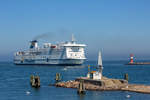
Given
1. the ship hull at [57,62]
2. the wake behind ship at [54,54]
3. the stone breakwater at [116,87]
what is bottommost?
the stone breakwater at [116,87]

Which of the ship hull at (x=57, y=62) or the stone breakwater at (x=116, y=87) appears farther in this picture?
the ship hull at (x=57, y=62)

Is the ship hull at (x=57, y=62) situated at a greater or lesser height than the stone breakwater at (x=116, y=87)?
greater

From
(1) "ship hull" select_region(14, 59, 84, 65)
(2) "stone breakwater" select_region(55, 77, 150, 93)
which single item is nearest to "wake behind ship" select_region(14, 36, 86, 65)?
(1) "ship hull" select_region(14, 59, 84, 65)

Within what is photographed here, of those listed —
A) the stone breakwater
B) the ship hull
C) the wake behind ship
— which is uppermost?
the wake behind ship

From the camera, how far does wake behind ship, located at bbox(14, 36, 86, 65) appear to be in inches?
3903

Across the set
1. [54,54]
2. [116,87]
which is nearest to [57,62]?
[54,54]

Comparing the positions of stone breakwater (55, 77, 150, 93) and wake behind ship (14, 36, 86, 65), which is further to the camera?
wake behind ship (14, 36, 86, 65)

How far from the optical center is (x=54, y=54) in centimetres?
10538

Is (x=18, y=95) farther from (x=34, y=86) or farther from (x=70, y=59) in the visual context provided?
(x=70, y=59)

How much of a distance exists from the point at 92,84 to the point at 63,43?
214 ft

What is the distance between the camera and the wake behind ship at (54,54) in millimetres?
99125

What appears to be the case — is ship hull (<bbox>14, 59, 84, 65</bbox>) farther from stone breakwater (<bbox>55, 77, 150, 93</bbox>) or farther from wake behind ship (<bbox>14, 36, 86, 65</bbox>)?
stone breakwater (<bbox>55, 77, 150, 93</bbox>)

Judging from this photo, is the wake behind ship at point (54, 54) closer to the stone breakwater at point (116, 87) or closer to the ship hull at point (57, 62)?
the ship hull at point (57, 62)

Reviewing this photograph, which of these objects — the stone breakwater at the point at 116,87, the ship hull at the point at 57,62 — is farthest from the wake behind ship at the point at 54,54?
the stone breakwater at the point at 116,87
